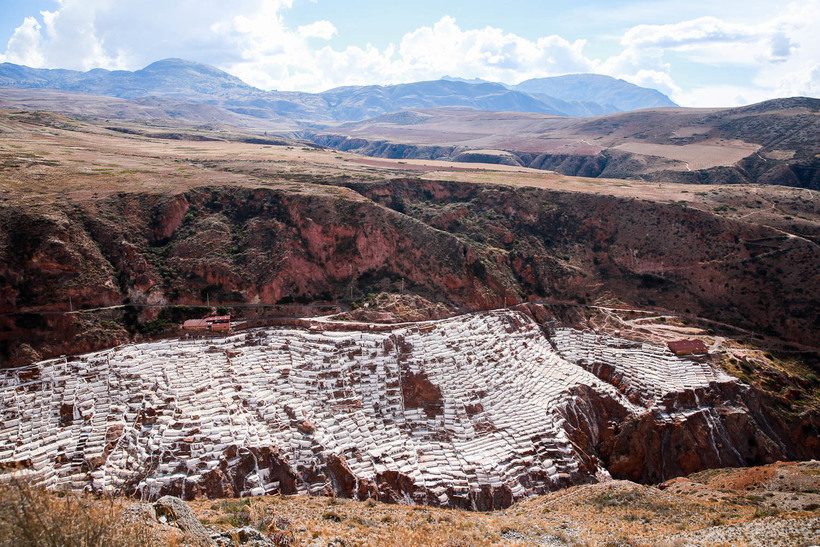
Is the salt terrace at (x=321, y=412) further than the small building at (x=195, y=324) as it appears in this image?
No

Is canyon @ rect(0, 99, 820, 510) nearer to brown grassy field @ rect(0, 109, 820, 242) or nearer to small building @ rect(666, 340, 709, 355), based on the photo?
brown grassy field @ rect(0, 109, 820, 242)

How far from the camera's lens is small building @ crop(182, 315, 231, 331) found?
41.2 meters

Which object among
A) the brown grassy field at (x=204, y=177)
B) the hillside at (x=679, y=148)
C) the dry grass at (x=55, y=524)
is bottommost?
the dry grass at (x=55, y=524)

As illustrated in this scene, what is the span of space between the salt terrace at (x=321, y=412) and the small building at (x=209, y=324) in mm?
1455

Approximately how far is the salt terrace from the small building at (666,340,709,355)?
1.01 m

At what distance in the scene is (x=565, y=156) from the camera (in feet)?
472

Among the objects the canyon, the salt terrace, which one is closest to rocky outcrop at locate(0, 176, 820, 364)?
the canyon

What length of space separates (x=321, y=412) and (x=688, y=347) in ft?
118

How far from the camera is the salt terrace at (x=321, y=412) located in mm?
30500

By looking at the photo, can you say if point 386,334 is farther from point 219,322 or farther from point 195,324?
point 195,324

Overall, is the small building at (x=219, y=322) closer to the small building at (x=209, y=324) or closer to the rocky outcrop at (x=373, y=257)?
the small building at (x=209, y=324)

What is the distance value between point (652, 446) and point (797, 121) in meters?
113

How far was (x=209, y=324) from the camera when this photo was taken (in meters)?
41.5

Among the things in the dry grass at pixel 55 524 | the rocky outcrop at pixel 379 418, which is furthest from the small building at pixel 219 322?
the dry grass at pixel 55 524
